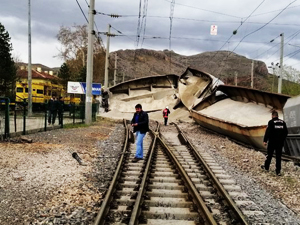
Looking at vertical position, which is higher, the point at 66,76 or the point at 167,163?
the point at 66,76

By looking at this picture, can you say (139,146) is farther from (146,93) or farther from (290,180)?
(146,93)

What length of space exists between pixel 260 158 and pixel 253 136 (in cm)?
162

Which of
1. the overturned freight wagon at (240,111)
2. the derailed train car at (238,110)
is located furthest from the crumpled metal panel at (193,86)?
the overturned freight wagon at (240,111)

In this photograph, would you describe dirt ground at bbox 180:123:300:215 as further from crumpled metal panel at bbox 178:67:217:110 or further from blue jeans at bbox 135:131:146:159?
crumpled metal panel at bbox 178:67:217:110

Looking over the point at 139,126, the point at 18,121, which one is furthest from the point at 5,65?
the point at 139,126

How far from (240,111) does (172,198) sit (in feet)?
41.7

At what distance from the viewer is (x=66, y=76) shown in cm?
5594

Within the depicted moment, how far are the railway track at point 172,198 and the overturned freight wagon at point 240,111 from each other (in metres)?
4.72

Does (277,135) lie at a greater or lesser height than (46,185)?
greater

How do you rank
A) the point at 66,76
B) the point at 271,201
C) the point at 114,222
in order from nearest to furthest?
1. the point at 114,222
2. the point at 271,201
3. the point at 66,76

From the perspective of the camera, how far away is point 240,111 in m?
18.2

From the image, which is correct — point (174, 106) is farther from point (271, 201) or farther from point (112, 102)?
point (271, 201)

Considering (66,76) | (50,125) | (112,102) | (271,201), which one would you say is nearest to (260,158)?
(271,201)

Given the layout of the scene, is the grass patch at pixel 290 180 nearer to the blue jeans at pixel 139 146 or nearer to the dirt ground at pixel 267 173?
the dirt ground at pixel 267 173
